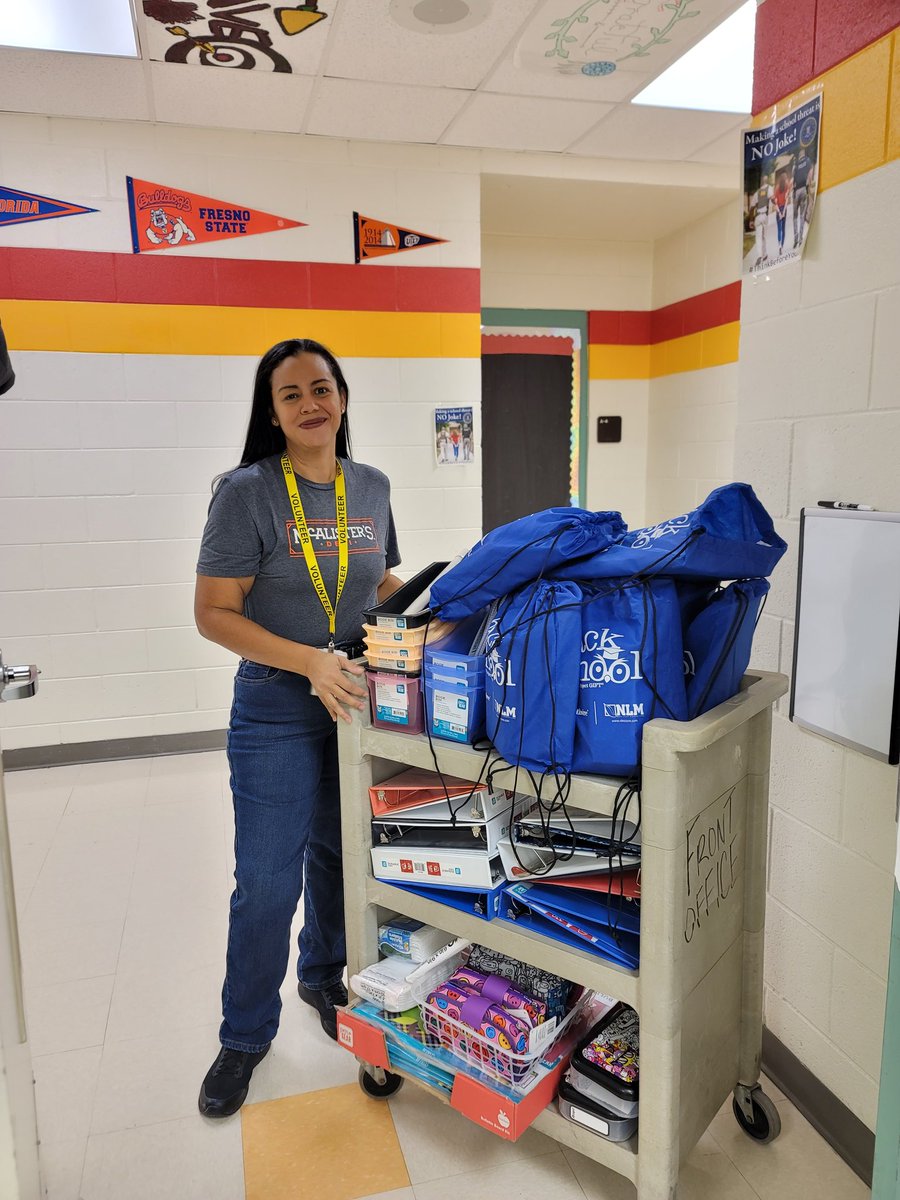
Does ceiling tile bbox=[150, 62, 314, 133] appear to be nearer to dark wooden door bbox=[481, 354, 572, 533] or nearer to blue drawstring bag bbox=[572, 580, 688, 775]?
dark wooden door bbox=[481, 354, 572, 533]

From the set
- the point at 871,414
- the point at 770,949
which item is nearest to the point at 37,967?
the point at 770,949

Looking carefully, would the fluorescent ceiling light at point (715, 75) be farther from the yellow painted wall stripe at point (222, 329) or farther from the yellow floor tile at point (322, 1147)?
the yellow floor tile at point (322, 1147)

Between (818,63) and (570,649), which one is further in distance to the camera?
(818,63)

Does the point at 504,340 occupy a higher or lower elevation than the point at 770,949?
higher

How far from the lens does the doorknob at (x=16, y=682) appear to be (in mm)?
1205

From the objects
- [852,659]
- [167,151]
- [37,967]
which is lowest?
[37,967]

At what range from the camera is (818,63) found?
160 centimetres

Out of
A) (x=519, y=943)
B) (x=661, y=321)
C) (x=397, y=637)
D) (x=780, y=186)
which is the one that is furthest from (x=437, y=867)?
(x=661, y=321)

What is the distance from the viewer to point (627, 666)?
1.25m

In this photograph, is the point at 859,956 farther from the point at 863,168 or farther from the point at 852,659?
the point at 863,168

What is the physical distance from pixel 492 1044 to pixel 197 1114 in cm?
78

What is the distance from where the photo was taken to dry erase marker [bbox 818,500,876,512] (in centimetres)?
152

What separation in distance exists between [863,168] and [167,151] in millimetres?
3067

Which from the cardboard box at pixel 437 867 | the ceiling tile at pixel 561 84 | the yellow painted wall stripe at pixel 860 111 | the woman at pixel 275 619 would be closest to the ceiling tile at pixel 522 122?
the ceiling tile at pixel 561 84
